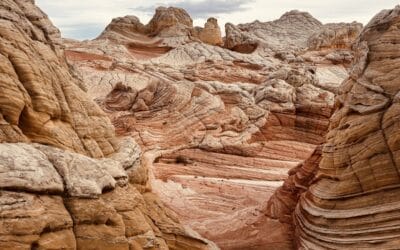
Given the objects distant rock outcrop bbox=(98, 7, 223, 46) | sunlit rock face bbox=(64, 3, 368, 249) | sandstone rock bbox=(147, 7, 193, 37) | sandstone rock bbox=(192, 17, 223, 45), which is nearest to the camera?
sunlit rock face bbox=(64, 3, 368, 249)

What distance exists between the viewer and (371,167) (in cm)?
1041

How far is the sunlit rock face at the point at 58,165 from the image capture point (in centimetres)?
756

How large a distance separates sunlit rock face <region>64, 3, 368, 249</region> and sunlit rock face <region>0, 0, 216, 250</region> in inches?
59.9

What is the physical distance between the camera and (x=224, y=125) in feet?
79.0

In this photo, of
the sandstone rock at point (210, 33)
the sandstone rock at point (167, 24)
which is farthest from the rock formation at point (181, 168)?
the sandstone rock at point (210, 33)

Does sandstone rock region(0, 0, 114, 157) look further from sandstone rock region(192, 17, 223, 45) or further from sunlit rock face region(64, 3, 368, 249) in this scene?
sandstone rock region(192, 17, 223, 45)

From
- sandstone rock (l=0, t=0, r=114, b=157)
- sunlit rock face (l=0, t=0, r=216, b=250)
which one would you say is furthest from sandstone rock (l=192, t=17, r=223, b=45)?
sandstone rock (l=0, t=0, r=114, b=157)

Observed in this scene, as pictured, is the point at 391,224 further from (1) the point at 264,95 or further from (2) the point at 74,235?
(1) the point at 264,95

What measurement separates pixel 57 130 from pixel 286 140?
50.8 ft

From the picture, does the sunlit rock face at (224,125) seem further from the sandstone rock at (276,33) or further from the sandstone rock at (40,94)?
the sandstone rock at (276,33)

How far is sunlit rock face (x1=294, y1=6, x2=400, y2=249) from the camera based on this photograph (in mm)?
10070

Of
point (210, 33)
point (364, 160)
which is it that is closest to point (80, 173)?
point (364, 160)

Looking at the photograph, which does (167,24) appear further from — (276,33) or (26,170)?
(26,170)

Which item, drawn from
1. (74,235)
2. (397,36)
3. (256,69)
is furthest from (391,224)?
(256,69)
